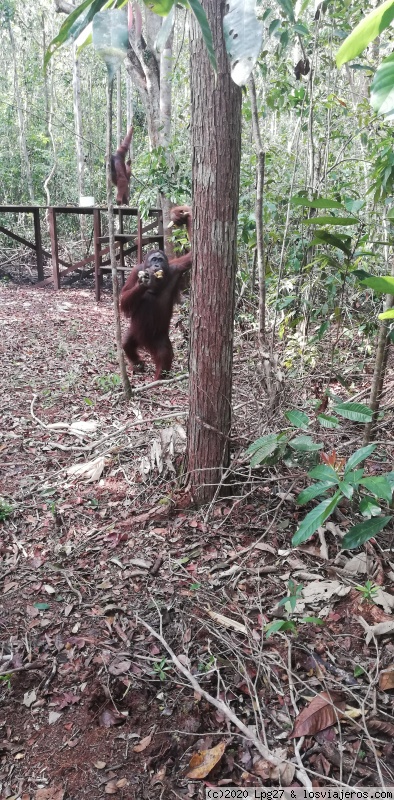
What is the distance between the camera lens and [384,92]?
68 centimetres

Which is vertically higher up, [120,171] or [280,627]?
[120,171]

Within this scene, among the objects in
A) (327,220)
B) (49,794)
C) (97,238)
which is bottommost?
(49,794)

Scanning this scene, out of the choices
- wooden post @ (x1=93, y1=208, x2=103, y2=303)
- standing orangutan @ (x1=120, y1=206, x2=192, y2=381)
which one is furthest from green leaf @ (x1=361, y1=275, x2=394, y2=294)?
wooden post @ (x1=93, y1=208, x2=103, y2=303)

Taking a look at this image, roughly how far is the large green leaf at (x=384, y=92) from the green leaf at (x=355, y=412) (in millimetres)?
1350

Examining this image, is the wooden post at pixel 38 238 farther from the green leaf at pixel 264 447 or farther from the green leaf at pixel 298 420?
the green leaf at pixel 298 420

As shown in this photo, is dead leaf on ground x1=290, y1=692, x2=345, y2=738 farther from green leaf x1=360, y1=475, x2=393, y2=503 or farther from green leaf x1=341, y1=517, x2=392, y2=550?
green leaf x1=360, y1=475, x2=393, y2=503

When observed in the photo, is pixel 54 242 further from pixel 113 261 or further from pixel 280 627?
pixel 280 627

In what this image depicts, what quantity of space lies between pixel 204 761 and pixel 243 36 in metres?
1.84

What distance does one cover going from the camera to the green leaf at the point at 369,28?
65 centimetres

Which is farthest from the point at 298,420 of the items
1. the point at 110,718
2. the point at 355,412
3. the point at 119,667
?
the point at 110,718

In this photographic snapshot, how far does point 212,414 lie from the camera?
2691 millimetres

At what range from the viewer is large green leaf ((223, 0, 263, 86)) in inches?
27.4

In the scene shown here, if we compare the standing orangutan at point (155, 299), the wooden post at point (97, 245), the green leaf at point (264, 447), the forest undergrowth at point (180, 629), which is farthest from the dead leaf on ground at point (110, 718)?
the wooden post at point (97, 245)

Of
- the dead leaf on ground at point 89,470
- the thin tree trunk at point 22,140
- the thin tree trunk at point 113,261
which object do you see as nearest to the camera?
the thin tree trunk at point 113,261
